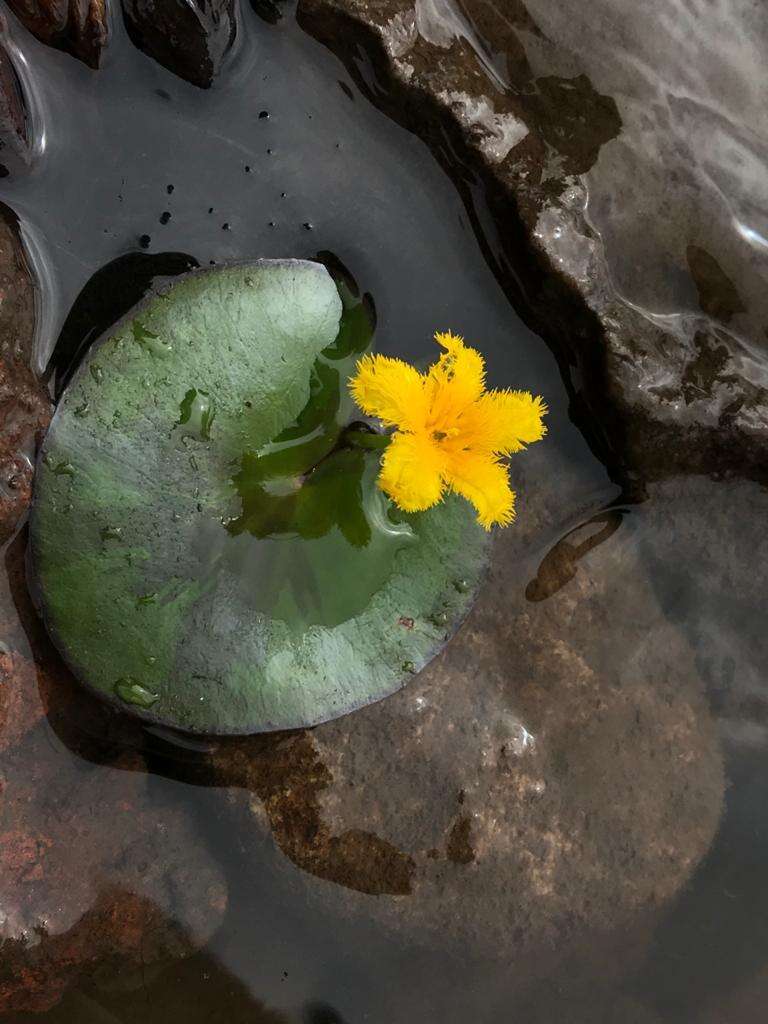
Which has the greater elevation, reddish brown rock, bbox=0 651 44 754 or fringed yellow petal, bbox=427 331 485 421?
fringed yellow petal, bbox=427 331 485 421

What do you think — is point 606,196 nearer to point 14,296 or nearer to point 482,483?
point 482,483

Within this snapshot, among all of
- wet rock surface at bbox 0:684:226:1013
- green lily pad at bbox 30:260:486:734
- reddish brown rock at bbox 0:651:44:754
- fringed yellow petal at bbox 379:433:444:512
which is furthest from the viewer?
wet rock surface at bbox 0:684:226:1013

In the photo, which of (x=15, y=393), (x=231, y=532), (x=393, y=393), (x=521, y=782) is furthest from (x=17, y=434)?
(x=521, y=782)

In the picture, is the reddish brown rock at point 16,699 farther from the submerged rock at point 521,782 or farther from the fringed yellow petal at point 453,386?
the fringed yellow petal at point 453,386

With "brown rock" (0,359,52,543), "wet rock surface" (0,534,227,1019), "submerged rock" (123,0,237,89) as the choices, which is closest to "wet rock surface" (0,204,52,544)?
"brown rock" (0,359,52,543)

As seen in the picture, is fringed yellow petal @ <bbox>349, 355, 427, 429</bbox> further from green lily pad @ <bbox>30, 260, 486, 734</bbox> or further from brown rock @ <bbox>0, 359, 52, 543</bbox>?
brown rock @ <bbox>0, 359, 52, 543</bbox>

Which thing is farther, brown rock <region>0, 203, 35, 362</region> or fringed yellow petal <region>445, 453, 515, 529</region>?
brown rock <region>0, 203, 35, 362</region>

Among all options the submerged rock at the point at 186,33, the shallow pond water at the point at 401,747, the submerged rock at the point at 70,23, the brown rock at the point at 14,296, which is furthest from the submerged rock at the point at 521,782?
the submerged rock at the point at 70,23

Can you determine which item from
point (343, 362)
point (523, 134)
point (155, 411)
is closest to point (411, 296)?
point (343, 362)

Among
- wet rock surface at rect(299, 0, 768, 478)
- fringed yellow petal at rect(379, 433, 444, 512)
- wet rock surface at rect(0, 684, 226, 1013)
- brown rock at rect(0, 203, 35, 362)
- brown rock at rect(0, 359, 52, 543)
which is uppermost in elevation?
wet rock surface at rect(299, 0, 768, 478)
